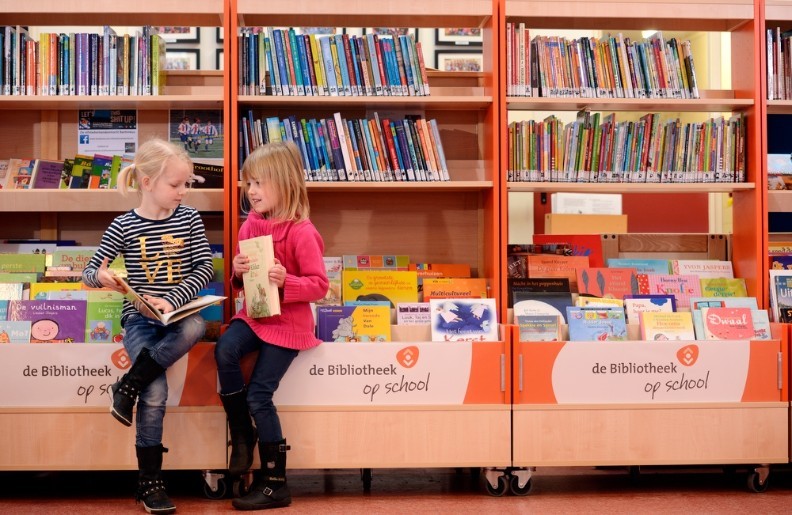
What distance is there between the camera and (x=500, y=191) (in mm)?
3426

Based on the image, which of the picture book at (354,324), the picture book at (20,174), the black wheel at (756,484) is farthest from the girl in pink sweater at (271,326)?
the black wheel at (756,484)

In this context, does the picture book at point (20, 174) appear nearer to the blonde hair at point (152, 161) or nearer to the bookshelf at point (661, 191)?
the blonde hair at point (152, 161)

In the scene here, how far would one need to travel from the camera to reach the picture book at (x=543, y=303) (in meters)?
3.40

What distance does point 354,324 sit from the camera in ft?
10.6

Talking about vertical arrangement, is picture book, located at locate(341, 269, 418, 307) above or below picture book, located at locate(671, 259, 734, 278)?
below

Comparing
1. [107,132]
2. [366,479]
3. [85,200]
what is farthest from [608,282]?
[107,132]

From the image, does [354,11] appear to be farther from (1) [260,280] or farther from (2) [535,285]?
(2) [535,285]

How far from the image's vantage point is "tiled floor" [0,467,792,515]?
2932mm

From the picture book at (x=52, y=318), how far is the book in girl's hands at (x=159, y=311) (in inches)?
14.1

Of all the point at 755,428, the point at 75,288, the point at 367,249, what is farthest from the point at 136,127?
the point at 755,428

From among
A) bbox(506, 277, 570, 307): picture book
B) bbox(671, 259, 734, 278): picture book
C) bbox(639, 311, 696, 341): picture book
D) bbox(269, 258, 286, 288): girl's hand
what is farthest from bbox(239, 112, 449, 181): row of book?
bbox(671, 259, 734, 278): picture book

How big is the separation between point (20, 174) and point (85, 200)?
0.38 meters

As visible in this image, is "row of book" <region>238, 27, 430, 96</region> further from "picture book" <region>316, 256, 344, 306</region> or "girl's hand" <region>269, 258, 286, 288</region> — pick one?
"girl's hand" <region>269, 258, 286, 288</region>

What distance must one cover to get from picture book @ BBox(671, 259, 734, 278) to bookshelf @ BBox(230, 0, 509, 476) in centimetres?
84
